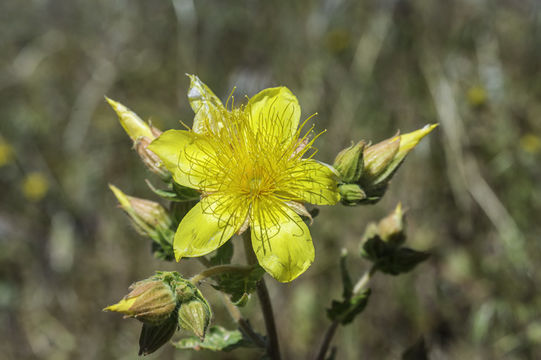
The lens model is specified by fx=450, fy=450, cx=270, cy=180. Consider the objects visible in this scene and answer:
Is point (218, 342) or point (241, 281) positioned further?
→ point (218, 342)

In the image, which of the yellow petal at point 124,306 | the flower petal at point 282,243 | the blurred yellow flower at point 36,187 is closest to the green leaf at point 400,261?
the flower petal at point 282,243

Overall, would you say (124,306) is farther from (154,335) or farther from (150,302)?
(154,335)

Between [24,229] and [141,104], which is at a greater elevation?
[141,104]

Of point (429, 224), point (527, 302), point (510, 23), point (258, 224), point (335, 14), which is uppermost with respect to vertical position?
point (335, 14)

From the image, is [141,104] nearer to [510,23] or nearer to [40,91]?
[40,91]

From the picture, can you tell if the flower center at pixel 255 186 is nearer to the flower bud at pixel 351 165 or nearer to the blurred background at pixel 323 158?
the flower bud at pixel 351 165

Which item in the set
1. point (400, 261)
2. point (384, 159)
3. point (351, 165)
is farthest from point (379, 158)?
point (400, 261)

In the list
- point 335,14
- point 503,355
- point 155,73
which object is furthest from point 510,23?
point 155,73
